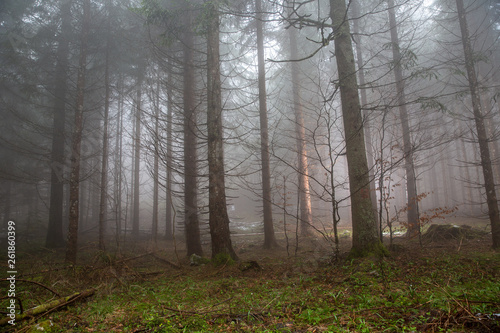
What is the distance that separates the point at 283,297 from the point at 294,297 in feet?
0.53

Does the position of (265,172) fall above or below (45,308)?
above

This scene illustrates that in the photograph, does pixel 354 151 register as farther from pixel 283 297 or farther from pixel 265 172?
pixel 265 172

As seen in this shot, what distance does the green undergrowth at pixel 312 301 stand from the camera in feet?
8.71

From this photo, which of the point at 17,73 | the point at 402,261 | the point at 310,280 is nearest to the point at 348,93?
the point at 402,261

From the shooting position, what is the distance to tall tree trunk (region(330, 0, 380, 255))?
568 cm

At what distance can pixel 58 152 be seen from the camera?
12555 millimetres

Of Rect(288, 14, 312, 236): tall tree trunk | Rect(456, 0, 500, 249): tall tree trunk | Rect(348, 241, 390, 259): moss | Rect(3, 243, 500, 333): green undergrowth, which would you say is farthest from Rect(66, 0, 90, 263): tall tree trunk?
Rect(456, 0, 500, 249): tall tree trunk

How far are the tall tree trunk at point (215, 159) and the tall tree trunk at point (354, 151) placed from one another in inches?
126

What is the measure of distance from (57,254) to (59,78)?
28.1 ft

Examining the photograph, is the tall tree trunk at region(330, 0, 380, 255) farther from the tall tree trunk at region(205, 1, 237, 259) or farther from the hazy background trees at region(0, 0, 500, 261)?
the tall tree trunk at region(205, 1, 237, 259)

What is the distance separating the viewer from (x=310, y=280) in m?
4.73

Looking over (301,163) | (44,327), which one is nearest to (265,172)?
(301,163)

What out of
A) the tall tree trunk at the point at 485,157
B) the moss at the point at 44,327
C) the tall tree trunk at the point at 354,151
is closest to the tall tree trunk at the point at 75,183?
the moss at the point at 44,327

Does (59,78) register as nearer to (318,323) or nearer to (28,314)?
(28,314)
